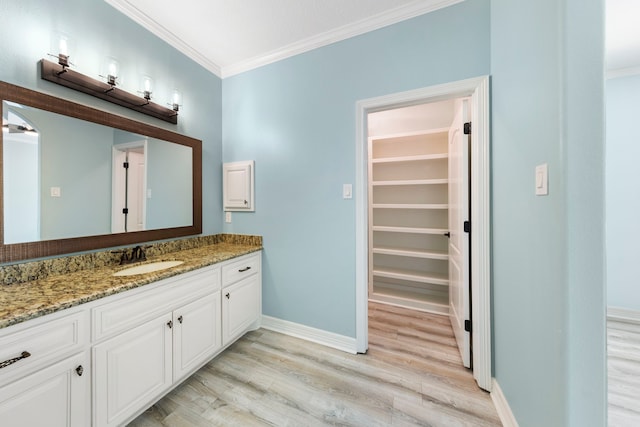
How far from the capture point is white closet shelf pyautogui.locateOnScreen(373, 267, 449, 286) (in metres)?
2.64

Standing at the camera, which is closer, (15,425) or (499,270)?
(15,425)

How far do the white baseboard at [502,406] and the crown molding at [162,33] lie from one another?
348 centimetres

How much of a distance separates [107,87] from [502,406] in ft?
10.4

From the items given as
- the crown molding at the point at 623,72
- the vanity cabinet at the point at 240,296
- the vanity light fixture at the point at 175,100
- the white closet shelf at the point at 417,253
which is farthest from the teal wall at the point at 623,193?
the vanity light fixture at the point at 175,100

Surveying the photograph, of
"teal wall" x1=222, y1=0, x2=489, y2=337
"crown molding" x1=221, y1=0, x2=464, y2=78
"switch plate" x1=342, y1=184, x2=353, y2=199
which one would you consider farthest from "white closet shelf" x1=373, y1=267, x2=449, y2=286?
"crown molding" x1=221, y1=0, x2=464, y2=78

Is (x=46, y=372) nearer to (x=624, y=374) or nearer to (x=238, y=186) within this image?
(x=238, y=186)

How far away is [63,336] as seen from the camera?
96 centimetres

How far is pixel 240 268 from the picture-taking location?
1975 millimetres

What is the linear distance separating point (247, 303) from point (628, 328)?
3.59 m

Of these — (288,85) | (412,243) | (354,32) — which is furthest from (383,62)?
(412,243)

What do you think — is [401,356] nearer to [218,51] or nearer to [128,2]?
[218,51]

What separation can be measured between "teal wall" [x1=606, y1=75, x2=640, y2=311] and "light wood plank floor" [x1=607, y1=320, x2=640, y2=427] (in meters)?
0.39

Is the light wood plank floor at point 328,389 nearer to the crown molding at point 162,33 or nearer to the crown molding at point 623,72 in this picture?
the crown molding at point 162,33

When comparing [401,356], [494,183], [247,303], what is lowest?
[401,356]
